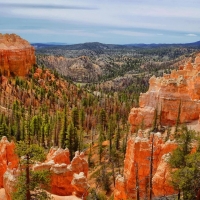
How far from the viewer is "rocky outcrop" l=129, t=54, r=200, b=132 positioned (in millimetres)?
60969

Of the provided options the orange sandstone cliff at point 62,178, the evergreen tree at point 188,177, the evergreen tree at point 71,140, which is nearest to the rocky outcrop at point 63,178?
the orange sandstone cliff at point 62,178

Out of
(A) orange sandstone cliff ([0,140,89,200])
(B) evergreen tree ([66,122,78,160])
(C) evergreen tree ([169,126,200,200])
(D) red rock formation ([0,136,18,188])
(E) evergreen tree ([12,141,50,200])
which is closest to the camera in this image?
(E) evergreen tree ([12,141,50,200])

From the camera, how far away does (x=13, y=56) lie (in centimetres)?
13262

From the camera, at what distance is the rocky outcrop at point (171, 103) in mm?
60969

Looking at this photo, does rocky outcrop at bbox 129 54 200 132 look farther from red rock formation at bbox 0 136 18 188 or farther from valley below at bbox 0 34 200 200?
red rock formation at bbox 0 136 18 188

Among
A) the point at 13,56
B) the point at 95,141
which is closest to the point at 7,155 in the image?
the point at 95,141

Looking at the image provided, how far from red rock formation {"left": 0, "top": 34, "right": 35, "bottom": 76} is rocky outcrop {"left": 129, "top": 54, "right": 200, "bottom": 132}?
80801 mm

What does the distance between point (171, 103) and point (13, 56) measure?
88.5 meters

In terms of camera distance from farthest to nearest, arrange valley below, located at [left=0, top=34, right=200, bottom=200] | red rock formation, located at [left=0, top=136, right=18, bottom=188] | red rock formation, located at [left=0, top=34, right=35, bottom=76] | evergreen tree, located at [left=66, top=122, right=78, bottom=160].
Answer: red rock formation, located at [left=0, top=34, right=35, bottom=76], evergreen tree, located at [left=66, top=122, right=78, bottom=160], red rock formation, located at [left=0, top=136, right=18, bottom=188], valley below, located at [left=0, top=34, right=200, bottom=200]

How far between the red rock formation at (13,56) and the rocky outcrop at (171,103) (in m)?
80.8

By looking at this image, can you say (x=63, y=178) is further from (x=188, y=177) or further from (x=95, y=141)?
(x=95, y=141)

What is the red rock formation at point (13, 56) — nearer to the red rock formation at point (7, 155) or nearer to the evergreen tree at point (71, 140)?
the evergreen tree at point (71, 140)

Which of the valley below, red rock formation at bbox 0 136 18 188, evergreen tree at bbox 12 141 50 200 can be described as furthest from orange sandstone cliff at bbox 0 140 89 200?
evergreen tree at bbox 12 141 50 200

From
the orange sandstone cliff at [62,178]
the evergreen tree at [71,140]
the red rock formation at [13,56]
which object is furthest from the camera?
the red rock formation at [13,56]
